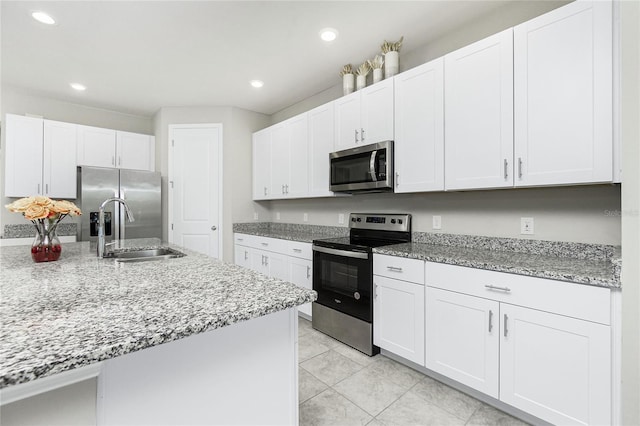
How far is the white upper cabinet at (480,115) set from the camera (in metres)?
1.90

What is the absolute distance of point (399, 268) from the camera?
2193 millimetres

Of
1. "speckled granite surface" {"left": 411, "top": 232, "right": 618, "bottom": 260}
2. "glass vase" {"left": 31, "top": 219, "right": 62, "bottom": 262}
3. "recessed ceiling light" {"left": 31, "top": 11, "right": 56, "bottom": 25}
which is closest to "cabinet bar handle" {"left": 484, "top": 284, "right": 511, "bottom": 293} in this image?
"speckled granite surface" {"left": 411, "top": 232, "right": 618, "bottom": 260}

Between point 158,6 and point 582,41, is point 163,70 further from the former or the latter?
point 582,41

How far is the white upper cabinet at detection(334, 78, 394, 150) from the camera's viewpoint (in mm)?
2576

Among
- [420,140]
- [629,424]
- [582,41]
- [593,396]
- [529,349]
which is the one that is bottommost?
[593,396]

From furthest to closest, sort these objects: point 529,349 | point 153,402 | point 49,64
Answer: point 49,64 → point 529,349 → point 153,402

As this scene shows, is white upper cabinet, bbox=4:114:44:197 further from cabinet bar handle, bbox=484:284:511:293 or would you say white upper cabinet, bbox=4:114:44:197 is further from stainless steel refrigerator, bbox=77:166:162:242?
cabinet bar handle, bbox=484:284:511:293

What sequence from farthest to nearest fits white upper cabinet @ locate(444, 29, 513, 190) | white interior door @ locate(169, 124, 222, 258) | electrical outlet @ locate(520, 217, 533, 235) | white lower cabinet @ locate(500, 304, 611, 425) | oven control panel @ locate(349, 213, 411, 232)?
1. white interior door @ locate(169, 124, 222, 258)
2. oven control panel @ locate(349, 213, 411, 232)
3. electrical outlet @ locate(520, 217, 533, 235)
4. white upper cabinet @ locate(444, 29, 513, 190)
5. white lower cabinet @ locate(500, 304, 611, 425)

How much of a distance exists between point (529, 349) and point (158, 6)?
3255 mm

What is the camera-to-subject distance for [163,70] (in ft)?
10.3

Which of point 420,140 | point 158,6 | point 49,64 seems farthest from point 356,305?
point 49,64

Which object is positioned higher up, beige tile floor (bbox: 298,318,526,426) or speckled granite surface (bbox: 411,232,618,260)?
speckled granite surface (bbox: 411,232,618,260)

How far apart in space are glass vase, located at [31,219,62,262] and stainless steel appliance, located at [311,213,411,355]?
6.12 ft

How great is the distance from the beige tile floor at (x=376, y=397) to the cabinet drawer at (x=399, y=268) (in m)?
0.70
